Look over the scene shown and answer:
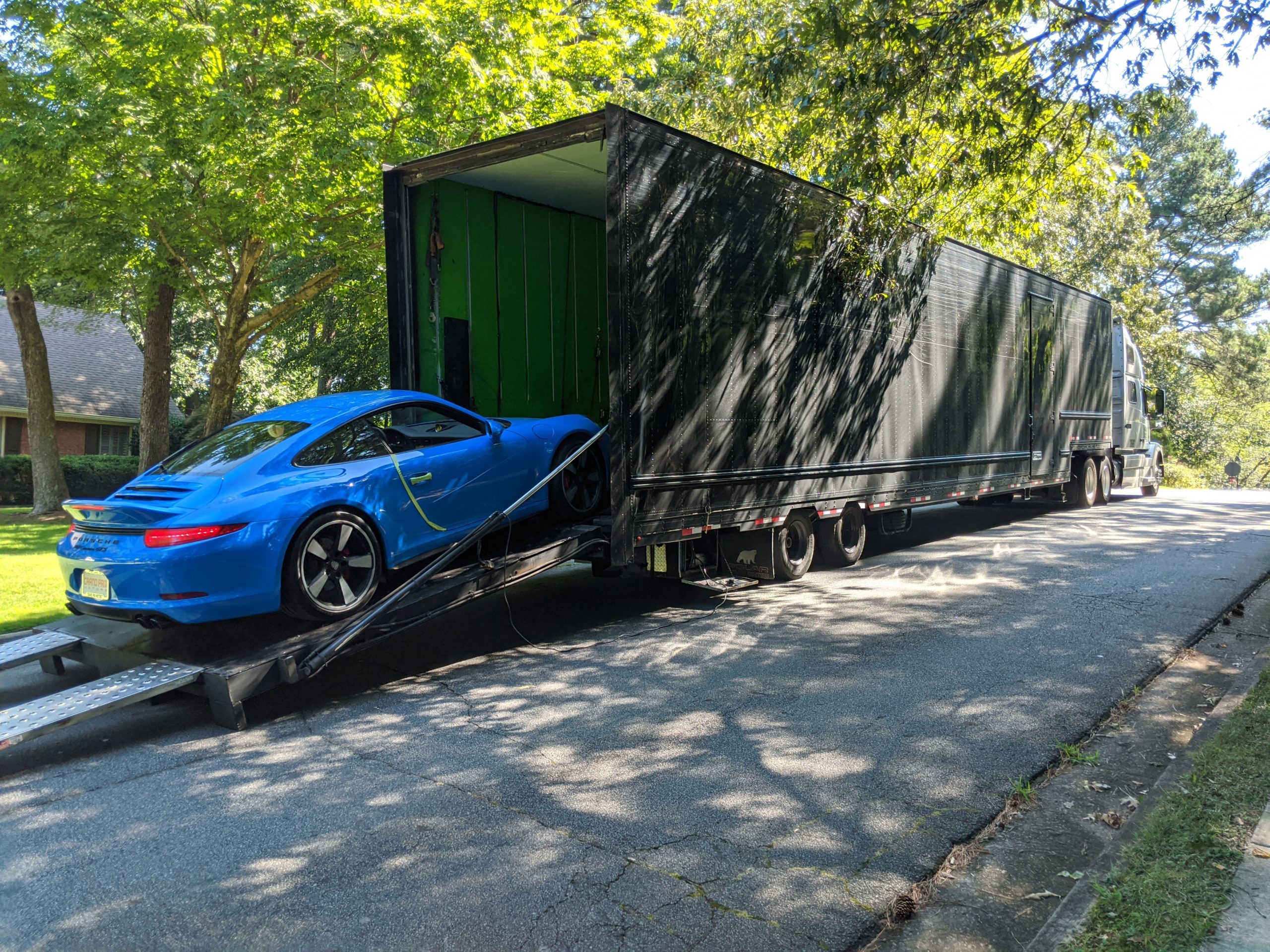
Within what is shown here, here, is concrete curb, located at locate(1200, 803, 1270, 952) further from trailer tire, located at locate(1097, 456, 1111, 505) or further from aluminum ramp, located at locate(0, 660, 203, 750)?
trailer tire, located at locate(1097, 456, 1111, 505)

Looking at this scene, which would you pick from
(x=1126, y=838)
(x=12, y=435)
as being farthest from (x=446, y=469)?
(x=12, y=435)

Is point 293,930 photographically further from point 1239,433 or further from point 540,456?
point 1239,433

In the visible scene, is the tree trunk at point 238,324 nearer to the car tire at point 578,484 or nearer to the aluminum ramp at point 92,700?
the car tire at point 578,484

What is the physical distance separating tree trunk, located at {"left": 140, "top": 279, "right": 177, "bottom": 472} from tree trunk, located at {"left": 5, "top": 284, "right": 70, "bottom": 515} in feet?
7.40

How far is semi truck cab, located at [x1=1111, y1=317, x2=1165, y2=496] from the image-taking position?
17891mm

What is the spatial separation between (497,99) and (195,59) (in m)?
4.15

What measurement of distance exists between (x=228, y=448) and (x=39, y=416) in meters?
15.3

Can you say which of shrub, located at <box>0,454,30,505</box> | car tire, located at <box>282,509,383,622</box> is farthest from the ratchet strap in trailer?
shrub, located at <box>0,454,30,505</box>

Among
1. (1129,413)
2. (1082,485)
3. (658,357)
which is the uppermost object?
(658,357)

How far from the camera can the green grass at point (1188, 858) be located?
3027 mm

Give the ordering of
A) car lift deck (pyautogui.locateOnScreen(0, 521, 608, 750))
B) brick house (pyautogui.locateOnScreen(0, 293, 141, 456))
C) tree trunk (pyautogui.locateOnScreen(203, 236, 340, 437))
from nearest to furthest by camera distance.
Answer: car lift deck (pyautogui.locateOnScreen(0, 521, 608, 750)) → tree trunk (pyautogui.locateOnScreen(203, 236, 340, 437)) → brick house (pyautogui.locateOnScreen(0, 293, 141, 456))

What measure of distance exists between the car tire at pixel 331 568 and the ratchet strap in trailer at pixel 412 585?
23 cm

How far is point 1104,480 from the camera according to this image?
1759 cm

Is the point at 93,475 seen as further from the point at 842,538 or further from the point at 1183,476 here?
the point at 1183,476
